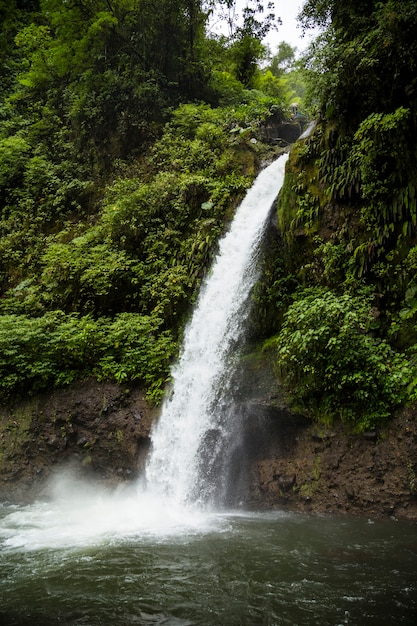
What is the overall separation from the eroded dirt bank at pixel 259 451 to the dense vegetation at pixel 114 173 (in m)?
0.69

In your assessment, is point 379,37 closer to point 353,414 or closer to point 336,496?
point 353,414

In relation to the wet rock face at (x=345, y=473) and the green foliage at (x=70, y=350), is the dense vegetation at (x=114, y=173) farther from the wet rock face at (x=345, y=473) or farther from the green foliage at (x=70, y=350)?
the wet rock face at (x=345, y=473)

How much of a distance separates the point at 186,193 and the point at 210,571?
31.9 feet

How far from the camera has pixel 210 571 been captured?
4641 millimetres

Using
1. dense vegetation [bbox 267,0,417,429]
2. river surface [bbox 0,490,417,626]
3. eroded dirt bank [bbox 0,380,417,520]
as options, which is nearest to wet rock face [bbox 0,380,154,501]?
eroded dirt bank [bbox 0,380,417,520]

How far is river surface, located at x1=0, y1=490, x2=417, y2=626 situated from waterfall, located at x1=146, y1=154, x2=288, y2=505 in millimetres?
955

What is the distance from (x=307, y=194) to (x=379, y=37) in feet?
9.54

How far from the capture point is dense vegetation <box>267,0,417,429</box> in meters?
6.82

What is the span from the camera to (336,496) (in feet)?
21.8

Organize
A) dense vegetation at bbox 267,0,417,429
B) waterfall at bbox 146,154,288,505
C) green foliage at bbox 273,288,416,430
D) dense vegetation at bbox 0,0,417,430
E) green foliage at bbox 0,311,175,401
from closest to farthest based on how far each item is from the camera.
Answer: green foliage at bbox 273,288,416,430 < dense vegetation at bbox 267,0,417,429 < dense vegetation at bbox 0,0,417,430 < waterfall at bbox 146,154,288,505 < green foliage at bbox 0,311,175,401

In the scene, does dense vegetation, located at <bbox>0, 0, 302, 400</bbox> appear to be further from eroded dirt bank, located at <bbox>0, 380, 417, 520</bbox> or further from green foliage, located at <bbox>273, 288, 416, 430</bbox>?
green foliage, located at <bbox>273, 288, 416, 430</bbox>

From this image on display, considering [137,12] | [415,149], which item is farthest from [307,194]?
[137,12]

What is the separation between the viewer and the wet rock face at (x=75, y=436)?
8688mm

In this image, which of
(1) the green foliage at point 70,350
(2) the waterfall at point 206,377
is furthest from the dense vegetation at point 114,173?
(2) the waterfall at point 206,377
